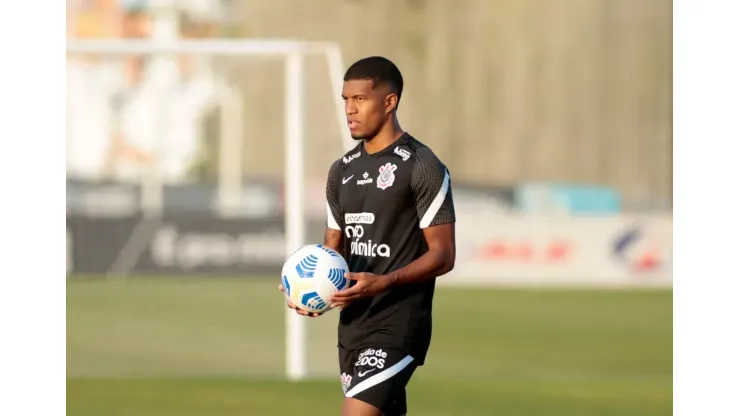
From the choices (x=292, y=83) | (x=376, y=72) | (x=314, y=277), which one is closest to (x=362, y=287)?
(x=314, y=277)

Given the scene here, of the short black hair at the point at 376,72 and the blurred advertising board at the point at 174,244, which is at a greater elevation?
the short black hair at the point at 376,72

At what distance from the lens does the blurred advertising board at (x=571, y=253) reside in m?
22.9

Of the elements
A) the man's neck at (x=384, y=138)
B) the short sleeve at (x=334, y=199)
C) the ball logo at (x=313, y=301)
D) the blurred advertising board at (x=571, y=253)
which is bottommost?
the blurred advertising board at (x=571, y=253)

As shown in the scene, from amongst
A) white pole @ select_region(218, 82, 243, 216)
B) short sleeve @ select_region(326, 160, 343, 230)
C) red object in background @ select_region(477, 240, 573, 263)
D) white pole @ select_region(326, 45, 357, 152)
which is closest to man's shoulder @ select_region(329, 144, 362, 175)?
short sleeve @ select_region(326, 160, 343, 230)

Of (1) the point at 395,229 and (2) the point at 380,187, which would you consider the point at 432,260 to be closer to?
(1) the point at 395,229

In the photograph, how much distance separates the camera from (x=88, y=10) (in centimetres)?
4822

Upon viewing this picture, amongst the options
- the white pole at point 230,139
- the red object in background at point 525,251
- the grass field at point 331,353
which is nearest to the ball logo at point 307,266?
the grass field at point 331,353

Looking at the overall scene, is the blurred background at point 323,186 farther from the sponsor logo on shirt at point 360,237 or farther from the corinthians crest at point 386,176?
the corinthians crest at point 386,176

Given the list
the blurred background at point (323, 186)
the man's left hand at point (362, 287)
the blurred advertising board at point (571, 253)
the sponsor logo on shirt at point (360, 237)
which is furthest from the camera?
the blurred advertising board at point (571, 253)

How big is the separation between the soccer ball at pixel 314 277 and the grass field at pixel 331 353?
429 cm
